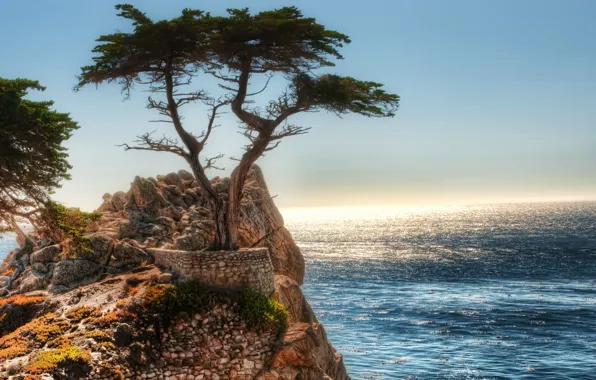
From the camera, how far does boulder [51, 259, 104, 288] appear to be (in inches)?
1139

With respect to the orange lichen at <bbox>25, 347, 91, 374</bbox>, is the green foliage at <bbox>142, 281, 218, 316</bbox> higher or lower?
higher

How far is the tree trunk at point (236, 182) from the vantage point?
27578mm

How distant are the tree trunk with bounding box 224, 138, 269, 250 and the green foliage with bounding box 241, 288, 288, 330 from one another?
12.0 ft

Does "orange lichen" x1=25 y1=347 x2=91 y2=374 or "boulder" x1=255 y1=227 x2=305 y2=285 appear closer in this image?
"orange lichen" x1=25 y1=347 x2=91 y2=374

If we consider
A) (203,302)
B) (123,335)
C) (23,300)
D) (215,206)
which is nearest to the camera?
(123,335)

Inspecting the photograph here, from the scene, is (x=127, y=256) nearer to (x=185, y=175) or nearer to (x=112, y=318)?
(x=112, y=318)

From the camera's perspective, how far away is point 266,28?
25.4 metres

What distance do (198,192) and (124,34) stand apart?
62.5 feet

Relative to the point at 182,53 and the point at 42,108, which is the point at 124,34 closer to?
the point at 182,53

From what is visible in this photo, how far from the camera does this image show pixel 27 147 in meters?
25.3

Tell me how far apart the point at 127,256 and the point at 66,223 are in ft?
15.9

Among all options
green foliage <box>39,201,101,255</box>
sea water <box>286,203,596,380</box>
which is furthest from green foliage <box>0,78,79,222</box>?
sea water <box>286,203,596,380</box>

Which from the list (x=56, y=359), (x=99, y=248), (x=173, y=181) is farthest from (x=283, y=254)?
(x=56, y=359)

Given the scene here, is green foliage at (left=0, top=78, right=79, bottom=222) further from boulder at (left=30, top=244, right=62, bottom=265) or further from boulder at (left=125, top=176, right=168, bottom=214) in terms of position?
boulder at (left=125, top=176, right=168, bottom=214)
